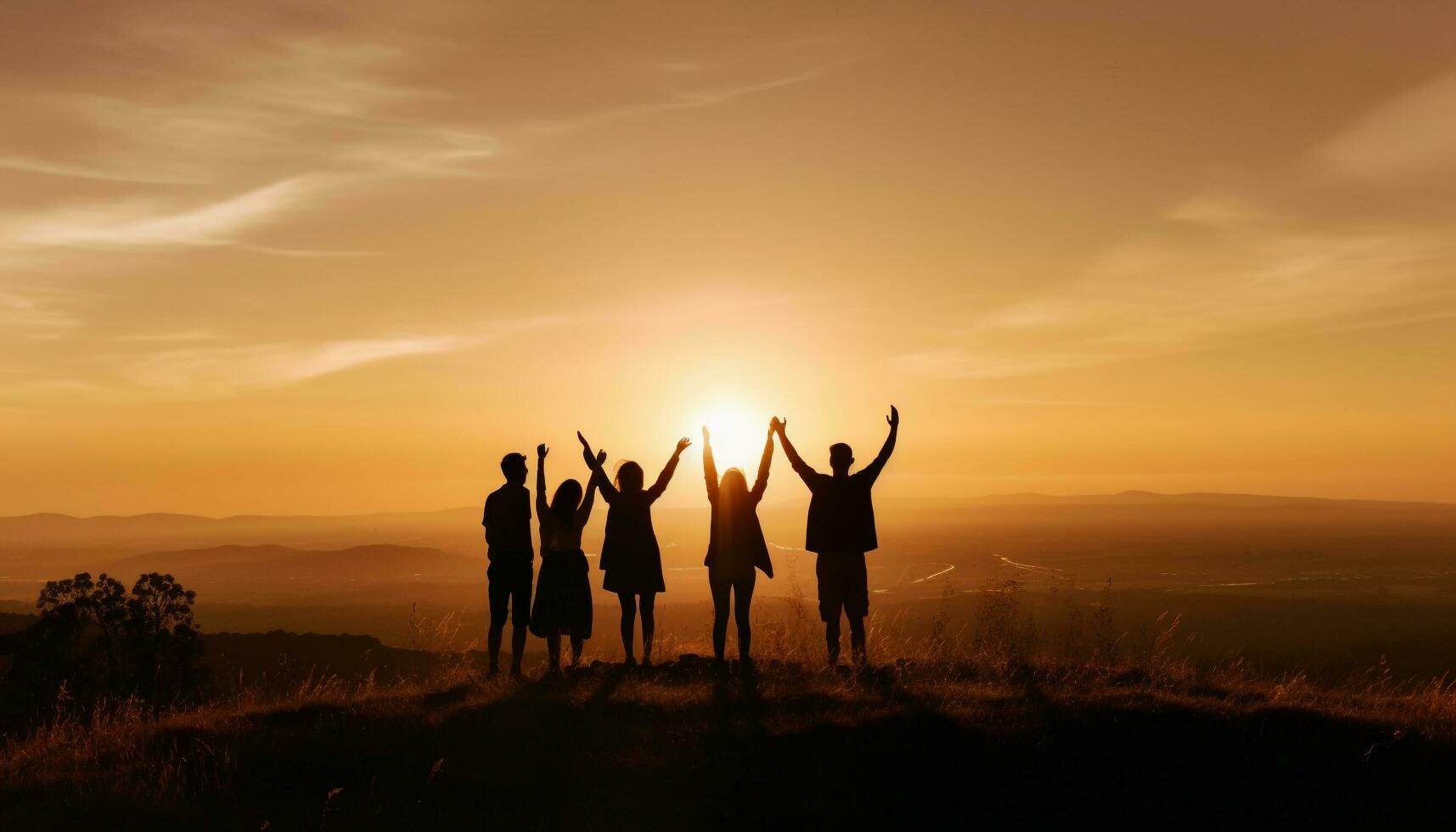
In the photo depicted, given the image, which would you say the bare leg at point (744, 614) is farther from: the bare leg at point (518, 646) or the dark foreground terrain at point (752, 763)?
the bare leg at point (518, 646)

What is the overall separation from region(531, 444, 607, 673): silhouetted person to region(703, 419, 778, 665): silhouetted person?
1423 mm

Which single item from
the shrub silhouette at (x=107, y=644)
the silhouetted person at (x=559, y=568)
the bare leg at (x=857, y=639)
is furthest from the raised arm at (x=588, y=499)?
the shrub silhouette at (x=107, y=644)

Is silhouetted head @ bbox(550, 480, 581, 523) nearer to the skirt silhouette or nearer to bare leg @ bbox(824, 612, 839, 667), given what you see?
the skirt silhouette

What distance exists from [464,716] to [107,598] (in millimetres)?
30787

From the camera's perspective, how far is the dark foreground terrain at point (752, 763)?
303 inches

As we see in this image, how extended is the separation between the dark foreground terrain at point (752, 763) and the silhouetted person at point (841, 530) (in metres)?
1.64

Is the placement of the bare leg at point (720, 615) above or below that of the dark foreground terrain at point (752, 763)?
above

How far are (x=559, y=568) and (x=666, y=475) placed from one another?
1741 mm

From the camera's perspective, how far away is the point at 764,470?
11.7 m

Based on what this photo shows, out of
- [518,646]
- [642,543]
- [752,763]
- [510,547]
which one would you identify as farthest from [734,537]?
[752,763]

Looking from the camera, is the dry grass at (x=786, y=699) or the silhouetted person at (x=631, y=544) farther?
the silhouetted person at (x=631, y=544)

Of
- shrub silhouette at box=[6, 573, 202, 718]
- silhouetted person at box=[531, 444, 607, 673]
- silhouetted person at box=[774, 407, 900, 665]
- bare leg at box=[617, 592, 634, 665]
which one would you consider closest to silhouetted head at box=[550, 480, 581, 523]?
silhouetted person at box=[531, 444, 607, 673]

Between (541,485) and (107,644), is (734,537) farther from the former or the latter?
(107,644)

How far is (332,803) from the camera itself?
7750mm
